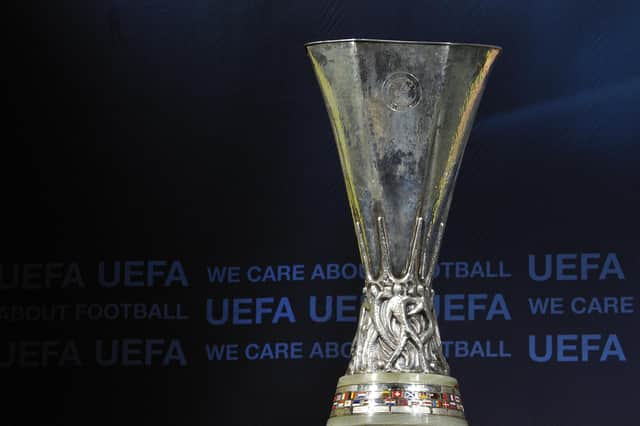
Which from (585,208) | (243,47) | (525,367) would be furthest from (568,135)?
(243,47)

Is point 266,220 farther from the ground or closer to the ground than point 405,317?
farther from the ground

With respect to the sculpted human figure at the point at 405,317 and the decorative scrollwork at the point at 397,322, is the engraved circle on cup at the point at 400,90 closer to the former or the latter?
the decorative scrollwork at the point at 397,322

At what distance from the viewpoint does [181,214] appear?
4770 mm

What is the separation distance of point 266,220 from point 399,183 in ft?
4.47

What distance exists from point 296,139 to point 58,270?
83cm

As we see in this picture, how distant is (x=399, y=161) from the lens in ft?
11.1

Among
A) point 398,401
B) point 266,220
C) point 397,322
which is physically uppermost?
point 266,220

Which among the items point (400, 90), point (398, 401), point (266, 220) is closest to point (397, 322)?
point (398, 401)

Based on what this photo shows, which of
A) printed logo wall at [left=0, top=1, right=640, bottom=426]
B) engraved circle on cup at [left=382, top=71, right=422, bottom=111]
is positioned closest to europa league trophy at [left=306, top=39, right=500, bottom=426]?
engraved circle on cup at [left=382, top=71, right=422, bottom=111]

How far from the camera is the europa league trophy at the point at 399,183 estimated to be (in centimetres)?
336

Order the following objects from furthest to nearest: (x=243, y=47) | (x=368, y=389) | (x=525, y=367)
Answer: (x=243, y=47) → (x=525, y=367) → (x=368, y=389)

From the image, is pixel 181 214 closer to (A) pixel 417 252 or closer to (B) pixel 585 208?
(B) pixel 585 208

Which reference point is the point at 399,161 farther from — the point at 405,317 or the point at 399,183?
the point at 405,317

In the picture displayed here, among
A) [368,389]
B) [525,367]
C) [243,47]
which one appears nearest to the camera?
[368,389]
